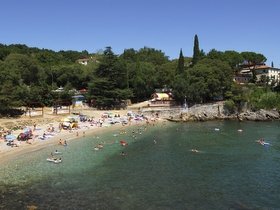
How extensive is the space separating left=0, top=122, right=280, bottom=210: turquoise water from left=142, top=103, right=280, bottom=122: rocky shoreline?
65.4 feet

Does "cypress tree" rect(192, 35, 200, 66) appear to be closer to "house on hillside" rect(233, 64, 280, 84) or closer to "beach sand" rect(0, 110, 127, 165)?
"house on hillside" rect(233, 64, 280, 84)

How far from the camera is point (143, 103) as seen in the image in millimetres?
Answer: 66312

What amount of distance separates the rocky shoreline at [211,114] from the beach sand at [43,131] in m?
10.1

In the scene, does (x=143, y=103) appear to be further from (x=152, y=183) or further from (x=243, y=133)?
(x=152, y=183)

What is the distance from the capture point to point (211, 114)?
6012cm

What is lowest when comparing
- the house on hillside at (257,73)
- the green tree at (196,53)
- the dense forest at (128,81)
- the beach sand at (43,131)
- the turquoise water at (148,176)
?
the turquoise water at (148,176)

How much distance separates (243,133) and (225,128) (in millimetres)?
5179

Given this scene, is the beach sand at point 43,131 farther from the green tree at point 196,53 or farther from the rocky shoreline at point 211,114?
the green tree at point 196,53

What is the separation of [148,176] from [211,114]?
40.1m

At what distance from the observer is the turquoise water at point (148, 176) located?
715 inches

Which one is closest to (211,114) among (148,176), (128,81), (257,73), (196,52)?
(128,81)

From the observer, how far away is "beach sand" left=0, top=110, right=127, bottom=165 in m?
29.6

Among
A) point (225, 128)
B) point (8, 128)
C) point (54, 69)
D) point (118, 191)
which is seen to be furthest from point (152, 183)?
point (54, 69)

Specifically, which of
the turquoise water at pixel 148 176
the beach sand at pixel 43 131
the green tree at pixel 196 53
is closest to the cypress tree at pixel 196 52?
the green tree at pixel 196 53
